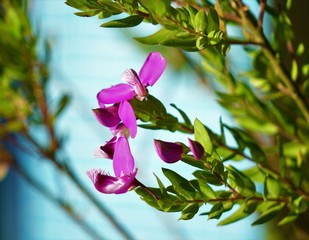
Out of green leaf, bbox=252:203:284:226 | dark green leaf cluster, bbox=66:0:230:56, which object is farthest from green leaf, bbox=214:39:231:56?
green leaf, bbox=252:203:284:226

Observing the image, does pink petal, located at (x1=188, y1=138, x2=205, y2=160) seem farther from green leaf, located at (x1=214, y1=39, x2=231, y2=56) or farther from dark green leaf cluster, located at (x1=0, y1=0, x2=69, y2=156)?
dark green leaf cluster, located at (x1=0, y1=0, x2=69, y2=156)

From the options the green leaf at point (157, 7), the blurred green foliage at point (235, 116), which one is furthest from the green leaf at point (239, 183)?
the green leaf at point (157, 7)

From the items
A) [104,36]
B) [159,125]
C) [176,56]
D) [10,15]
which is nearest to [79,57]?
[104,36]

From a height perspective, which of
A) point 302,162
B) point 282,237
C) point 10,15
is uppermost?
point 10,15

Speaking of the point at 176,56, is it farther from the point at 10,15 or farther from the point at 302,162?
the point at 302,162

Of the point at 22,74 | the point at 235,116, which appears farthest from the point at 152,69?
the point at 22,74
